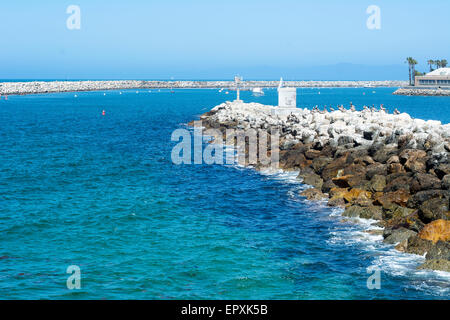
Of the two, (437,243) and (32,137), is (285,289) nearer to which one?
(437,243)

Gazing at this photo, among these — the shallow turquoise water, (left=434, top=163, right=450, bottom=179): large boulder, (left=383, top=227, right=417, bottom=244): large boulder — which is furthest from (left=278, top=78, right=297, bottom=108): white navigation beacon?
(left=383, top=227, right=417, bottom=244): large boulder

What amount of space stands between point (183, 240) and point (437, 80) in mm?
128994

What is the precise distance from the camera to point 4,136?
45750 millimetres

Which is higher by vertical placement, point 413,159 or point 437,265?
point 413,159

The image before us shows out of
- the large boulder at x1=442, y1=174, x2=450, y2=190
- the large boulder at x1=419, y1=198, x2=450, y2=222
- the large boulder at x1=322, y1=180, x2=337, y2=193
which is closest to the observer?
the large boulder at x1=419, y1=198, x2=450, y2=222

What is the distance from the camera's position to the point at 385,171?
20875 millimetres

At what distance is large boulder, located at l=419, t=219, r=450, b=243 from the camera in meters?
14.0

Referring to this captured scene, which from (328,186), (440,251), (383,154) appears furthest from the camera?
(383,154)

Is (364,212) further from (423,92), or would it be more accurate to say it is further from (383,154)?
(423,92)

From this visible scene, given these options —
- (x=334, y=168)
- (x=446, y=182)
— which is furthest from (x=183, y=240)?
(x=334, y=168)

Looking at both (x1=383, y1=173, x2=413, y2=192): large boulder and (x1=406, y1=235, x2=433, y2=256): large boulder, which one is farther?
(x1=383, y1=173, x2=413, y2=192): large boulder

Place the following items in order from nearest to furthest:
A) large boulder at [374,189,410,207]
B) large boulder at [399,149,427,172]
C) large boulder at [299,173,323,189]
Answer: large boulder at [374,189,410,207] → large boulder at [399,149,427,172] → large boulder at [299,173,323,189]

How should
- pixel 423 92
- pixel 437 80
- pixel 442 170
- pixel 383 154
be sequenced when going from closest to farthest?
pixel 442 170, pixel 383 154, pixel 423 92, pixel 437 80

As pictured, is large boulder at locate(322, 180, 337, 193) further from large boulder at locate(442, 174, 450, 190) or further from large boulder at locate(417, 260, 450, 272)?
large boulder at locate(417, 260, 450, 272)
